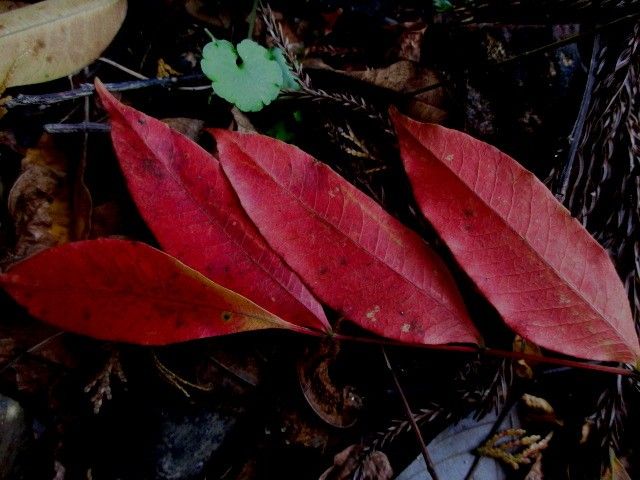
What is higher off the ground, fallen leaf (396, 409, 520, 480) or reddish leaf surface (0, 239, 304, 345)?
reddish leaf surface (0, 239, 304, 345)

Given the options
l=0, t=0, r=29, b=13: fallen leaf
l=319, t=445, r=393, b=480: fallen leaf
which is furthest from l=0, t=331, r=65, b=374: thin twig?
l=0, t=0, r=29, b=13: fallen leaf

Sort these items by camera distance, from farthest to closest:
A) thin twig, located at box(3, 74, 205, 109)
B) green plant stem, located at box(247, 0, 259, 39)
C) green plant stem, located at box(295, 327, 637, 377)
Result: green plant stem, located at box(247, 0, 259, 39)
thin twig, located at box(3, 74, 205, 109)
green plant stem, located at box(295, 327, 637, 377)

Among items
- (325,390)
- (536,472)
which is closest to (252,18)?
(325,390)

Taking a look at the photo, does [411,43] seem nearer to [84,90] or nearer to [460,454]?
[84,90]

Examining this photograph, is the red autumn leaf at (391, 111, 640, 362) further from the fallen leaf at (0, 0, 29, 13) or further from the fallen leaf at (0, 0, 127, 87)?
the fallen leaf at (0, 0, 29, 13)

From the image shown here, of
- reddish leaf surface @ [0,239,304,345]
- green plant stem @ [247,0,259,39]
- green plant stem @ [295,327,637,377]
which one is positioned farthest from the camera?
green plant stem @ [247,0,259,39]

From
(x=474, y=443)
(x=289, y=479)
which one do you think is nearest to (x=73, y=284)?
(x=289, y=479)

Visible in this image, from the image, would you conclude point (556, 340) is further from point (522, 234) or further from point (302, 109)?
point (302, 109)

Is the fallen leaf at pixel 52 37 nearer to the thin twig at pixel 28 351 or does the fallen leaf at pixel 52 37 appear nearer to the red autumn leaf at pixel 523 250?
the thin twig at pixel 28 351

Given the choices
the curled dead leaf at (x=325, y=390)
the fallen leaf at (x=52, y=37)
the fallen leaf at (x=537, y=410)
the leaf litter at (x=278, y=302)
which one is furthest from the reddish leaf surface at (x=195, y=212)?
the fallen leaf at (x=537, y=410)
